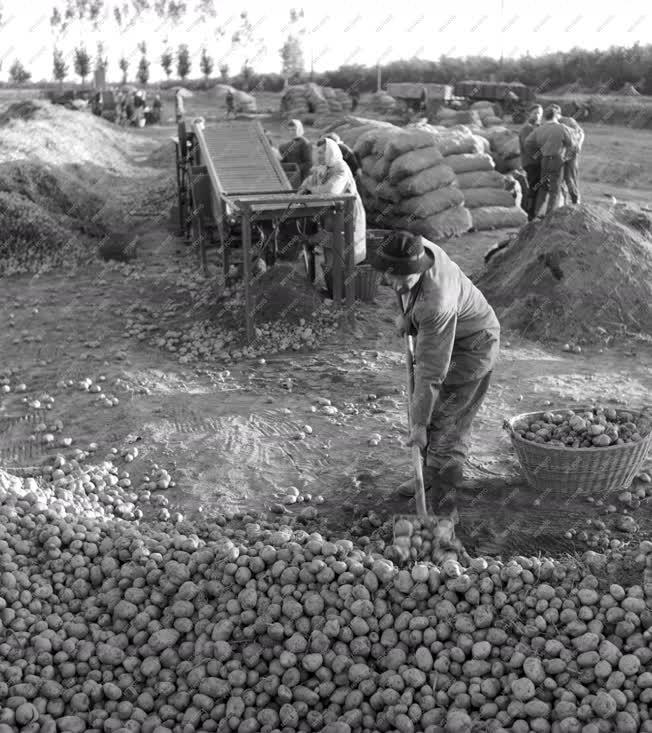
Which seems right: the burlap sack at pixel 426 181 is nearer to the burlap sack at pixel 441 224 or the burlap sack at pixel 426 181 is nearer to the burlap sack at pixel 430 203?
the burlap sack at pixel 430 203

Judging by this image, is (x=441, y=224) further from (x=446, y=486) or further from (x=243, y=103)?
(x=243, y=103)

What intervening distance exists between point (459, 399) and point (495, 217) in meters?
7.79

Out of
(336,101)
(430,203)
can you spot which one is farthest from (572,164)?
(336,101)

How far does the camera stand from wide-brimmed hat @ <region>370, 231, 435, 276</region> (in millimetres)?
3633

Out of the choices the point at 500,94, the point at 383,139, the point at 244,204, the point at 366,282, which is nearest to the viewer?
the point at 244,204

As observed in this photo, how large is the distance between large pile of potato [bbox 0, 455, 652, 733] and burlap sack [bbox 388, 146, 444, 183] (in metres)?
7.99

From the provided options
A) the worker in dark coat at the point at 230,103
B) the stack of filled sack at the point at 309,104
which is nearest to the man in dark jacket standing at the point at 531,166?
the stack of filled sack at the point at 309,104

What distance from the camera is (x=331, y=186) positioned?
7617 millimetres

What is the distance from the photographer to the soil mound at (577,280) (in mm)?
7551

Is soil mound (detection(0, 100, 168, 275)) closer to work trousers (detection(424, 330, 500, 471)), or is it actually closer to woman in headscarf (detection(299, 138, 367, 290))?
woman in headscarf (detection(299, 138, 367, 290))

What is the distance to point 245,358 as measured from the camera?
23.2 ft

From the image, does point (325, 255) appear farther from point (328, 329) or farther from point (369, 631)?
point (369, 631)

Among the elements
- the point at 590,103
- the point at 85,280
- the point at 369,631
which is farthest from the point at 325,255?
the point at 590,103

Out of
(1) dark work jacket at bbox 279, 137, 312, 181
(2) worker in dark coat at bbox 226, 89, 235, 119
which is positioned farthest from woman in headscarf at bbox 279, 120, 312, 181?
(2) worker in dark coat at bbox 226, 89, 235, 119
